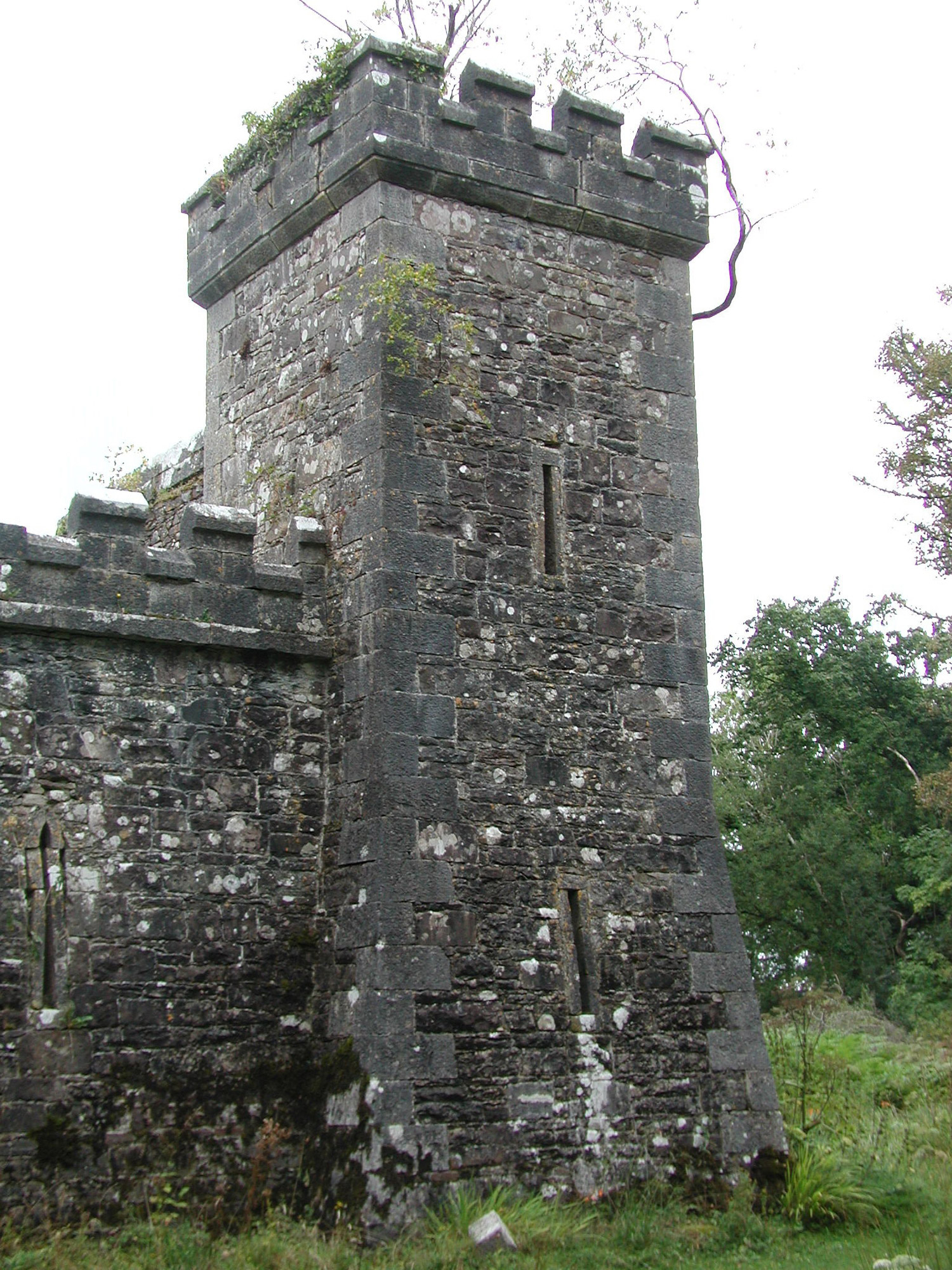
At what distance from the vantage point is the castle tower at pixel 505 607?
8641mm

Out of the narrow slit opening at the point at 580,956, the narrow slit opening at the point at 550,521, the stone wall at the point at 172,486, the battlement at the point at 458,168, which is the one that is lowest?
the narrow slit opening at the point at 580,956

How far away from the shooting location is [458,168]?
31.8 feet

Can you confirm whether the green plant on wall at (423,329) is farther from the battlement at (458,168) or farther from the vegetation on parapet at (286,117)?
the vegetation on parapet at (286,117)

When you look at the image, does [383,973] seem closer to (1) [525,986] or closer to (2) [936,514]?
(1) [525,986]

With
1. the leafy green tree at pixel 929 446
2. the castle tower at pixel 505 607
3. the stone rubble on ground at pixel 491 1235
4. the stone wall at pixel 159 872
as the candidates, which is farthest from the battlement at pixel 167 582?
the leafy green tree at pixel 929 446

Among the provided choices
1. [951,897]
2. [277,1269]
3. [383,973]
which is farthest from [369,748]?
[951,897]

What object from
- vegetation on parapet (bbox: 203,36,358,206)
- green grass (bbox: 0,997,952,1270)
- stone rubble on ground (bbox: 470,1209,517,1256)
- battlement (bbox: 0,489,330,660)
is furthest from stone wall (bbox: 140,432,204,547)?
stone rubble on ground (bbox: 470,1209,517,1256)

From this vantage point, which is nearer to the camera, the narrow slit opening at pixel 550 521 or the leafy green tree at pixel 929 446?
the narrow slit opening at pixel 550 521

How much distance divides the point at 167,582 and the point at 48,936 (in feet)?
6.82

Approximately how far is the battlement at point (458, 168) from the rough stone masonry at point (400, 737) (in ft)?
0.10

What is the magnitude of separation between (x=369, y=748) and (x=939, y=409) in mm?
14459

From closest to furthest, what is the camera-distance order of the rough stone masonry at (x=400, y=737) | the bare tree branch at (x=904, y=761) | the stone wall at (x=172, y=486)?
the rough stone masonry at (x=400, y=737) < the stone wall at (x=172, y=486) < the bare tree branch at (x=904, y=761)

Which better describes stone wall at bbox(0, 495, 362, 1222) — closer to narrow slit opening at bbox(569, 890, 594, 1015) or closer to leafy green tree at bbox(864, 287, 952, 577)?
narrow slit opening at bbox(569, 890, 594, 1015)

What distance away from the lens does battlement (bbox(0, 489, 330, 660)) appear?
835cm
